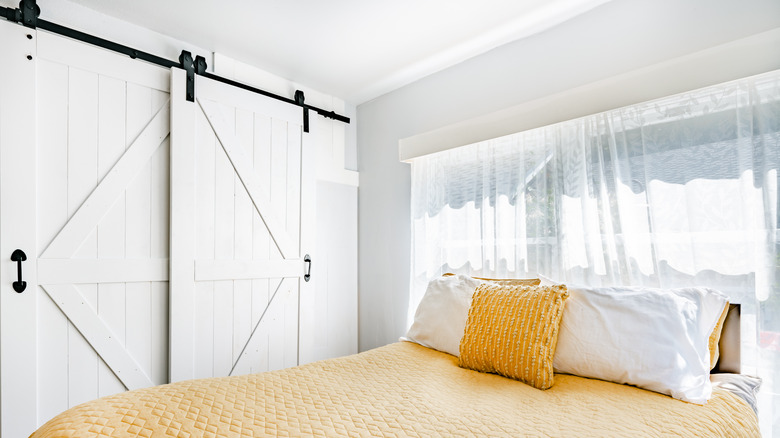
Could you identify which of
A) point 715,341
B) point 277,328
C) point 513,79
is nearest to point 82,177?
point 277,328

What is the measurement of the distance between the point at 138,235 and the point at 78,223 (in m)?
0.28

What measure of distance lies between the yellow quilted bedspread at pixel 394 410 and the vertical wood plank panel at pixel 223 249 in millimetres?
1028

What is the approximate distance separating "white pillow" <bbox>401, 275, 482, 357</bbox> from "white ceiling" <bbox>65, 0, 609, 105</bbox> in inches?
57.3

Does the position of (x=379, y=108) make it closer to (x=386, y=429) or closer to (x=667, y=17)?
(x=667, y=17)

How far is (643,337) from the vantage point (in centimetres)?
157

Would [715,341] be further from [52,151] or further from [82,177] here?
[52,151]

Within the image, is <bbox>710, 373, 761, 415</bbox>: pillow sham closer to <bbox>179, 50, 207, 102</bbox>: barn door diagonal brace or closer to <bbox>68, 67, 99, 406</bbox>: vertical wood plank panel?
<bbox>68, 67, 99, 406</bbox>: vertical wood plank panel

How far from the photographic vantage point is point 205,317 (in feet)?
8.25

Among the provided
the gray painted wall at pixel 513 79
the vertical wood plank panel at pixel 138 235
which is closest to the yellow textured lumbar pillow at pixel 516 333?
the gray painted wall at pixel 513 79

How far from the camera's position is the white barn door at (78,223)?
76.1 inches

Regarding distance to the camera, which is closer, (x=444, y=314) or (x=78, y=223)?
(x=78, y=223)

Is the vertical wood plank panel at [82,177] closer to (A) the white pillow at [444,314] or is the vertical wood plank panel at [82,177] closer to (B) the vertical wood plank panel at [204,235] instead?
(B) the vertical wood plank panel at [204,235]

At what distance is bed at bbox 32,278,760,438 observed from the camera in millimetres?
1189

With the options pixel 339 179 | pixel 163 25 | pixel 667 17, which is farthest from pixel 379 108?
pixel 667 17
